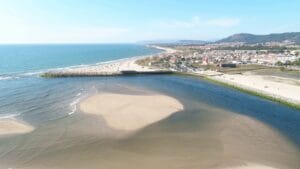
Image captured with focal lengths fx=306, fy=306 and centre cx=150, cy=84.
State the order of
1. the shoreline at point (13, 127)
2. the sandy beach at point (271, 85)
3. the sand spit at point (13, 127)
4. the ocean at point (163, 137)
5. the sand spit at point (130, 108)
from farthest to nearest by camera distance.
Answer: the sandy beach at point (271, 85), the sand spit at point (130, 108), the sand spit at point (13, 127), the shoreline at point (13, 127), the ocean at point (163, 137)

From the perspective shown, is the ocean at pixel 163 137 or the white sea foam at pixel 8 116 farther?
the white sea foam at pixel 8 116

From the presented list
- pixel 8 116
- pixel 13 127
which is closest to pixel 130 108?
pixel 13 127

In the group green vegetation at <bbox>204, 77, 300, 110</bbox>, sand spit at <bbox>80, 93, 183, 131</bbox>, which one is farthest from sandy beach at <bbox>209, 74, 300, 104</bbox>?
sand spit at <bbox>80, 93, 183, 131</bbox>

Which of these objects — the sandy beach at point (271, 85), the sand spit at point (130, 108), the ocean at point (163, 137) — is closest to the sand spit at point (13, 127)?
the ocean at point (163, 137)

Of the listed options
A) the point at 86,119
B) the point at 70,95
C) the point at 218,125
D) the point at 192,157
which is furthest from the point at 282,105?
the point at 70,95

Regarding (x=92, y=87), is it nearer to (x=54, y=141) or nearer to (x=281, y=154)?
(x=54, y=141)

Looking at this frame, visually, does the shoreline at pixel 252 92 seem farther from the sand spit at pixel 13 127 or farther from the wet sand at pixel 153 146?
the sand spit at pixel 13 127
